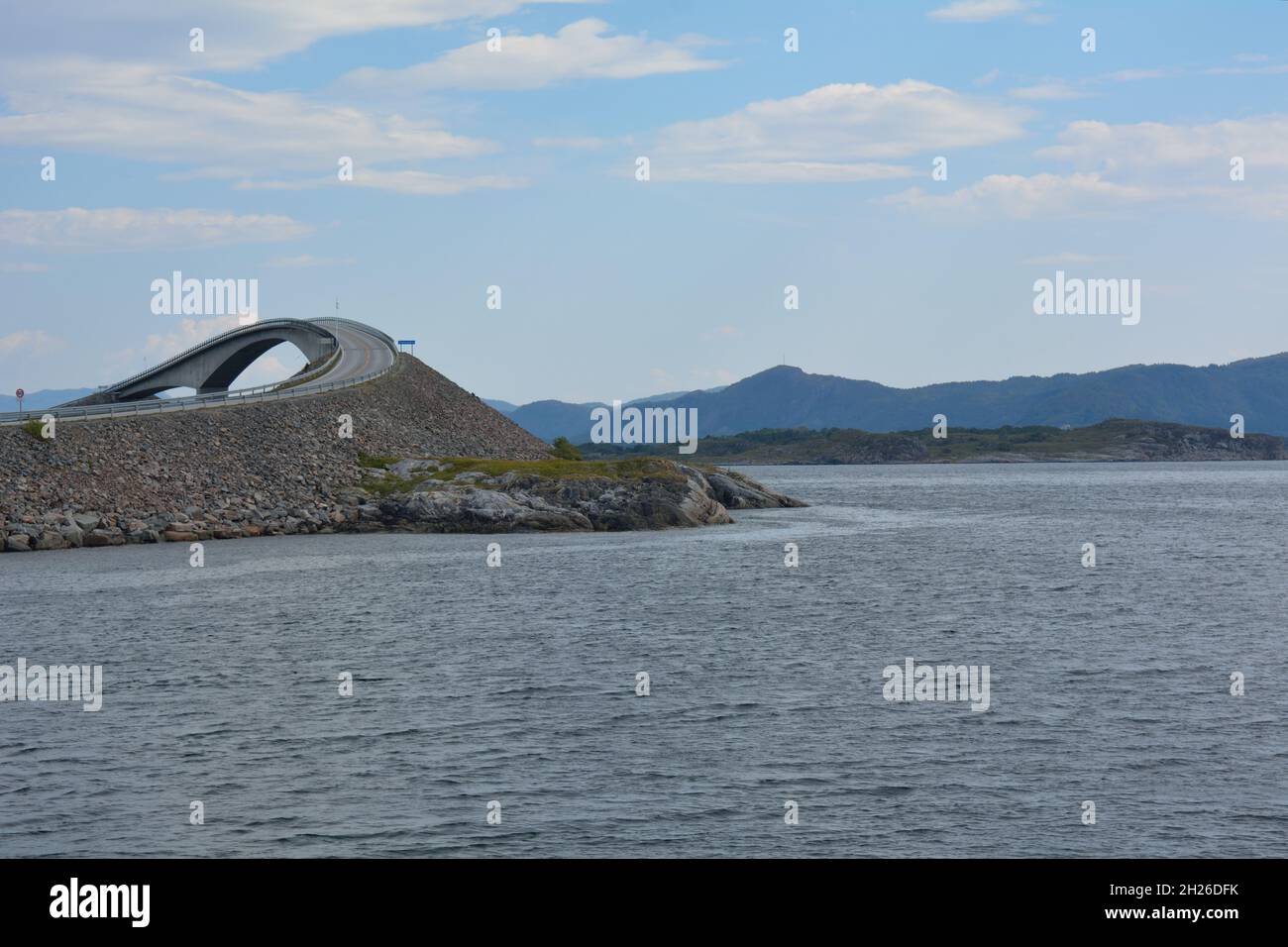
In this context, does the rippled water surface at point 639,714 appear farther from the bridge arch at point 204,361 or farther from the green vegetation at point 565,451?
the bridge arch at point 204,361

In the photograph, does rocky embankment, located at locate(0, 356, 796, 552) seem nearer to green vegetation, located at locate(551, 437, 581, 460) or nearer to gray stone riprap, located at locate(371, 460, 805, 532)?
gray stone riprap, located at locate(371, 460, 805, 532)

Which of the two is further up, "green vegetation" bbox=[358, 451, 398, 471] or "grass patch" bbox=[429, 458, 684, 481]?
"green vegetation" bbox=[358, 451, 398, 471]

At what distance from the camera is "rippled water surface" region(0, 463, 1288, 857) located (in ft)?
73.5

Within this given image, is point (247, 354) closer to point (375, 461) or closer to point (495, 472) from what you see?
point (375, 461)

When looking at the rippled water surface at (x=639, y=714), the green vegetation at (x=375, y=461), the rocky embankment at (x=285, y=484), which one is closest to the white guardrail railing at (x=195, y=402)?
the rocky embankment at (x=285, y=484)

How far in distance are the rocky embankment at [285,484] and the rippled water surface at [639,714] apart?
576 inches

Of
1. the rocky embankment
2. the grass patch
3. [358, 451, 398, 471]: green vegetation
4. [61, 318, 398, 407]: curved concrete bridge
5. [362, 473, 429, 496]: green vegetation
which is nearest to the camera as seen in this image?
the rocky embankment

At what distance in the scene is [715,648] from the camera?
42438 millimetres

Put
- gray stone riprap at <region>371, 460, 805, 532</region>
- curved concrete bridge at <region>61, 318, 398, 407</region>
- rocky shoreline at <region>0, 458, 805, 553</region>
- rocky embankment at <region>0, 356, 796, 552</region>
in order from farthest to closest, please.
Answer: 1. curved concrete bridge at <region>61, 318, 398, 407</region>
2. gray stone riprap at <region>371, 460, 805, 532</region>
3. rocky shoreline at <region>0, 458, 805, 553</region>
4. rocky embankment at <region>0, 356, 796, 552</region>

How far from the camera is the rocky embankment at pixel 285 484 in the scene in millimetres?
82375

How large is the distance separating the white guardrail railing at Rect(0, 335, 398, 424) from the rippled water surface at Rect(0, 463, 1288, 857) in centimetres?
2718

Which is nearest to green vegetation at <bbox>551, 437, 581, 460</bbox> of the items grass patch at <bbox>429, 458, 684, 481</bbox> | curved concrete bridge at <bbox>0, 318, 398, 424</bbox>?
curved concrete bridge at <bbox>0, 318, 398, 424</bbox>
